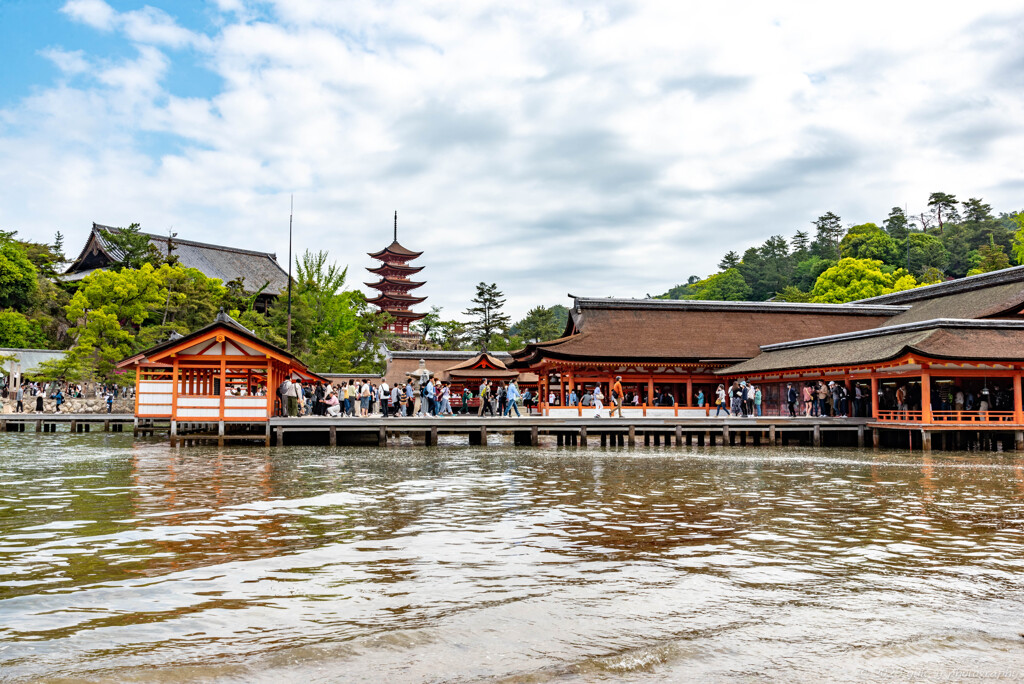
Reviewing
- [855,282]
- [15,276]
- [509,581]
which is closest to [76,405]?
[15,276]

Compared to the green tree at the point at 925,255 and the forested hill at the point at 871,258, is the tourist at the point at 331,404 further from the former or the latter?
the green tree at the point at 925,255

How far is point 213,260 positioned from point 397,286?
52.3 feet

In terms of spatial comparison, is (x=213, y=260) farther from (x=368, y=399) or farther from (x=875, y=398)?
(x=875, y=398)

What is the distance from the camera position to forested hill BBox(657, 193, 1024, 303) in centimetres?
6475

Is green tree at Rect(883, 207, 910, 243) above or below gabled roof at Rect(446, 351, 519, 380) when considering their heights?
above

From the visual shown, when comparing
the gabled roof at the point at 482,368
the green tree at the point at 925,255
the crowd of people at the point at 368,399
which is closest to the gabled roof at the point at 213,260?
Answer: the gabled roof at the point at 482,368

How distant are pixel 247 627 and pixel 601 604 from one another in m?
2.75

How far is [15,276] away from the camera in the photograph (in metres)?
48.6

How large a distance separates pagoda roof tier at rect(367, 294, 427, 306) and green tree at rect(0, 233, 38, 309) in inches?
1094

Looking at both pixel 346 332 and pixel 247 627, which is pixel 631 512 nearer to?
pixel 247 627

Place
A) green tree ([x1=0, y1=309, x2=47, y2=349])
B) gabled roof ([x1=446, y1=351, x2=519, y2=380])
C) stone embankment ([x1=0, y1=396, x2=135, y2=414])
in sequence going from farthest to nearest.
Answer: green tree ([x1=0, y1=309, x2=47, y2=349]) → stone embankment ([x1=0, y1=396, x2=135, y2=414]) → gabled roof ([x1=446, y1=351, x2=519, y2=380])

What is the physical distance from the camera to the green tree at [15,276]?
158 ft

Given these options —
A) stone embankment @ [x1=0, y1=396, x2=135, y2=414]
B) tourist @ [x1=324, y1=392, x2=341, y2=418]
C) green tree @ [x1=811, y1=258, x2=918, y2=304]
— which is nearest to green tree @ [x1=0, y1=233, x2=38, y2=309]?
stone embankment @ [x1=0, y1=396, x2=135, y2=414]

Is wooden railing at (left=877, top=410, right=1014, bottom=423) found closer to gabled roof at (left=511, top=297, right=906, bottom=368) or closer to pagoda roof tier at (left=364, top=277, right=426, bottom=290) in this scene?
gabled roof at (left=511, top=297, right=906, bottom=368)
